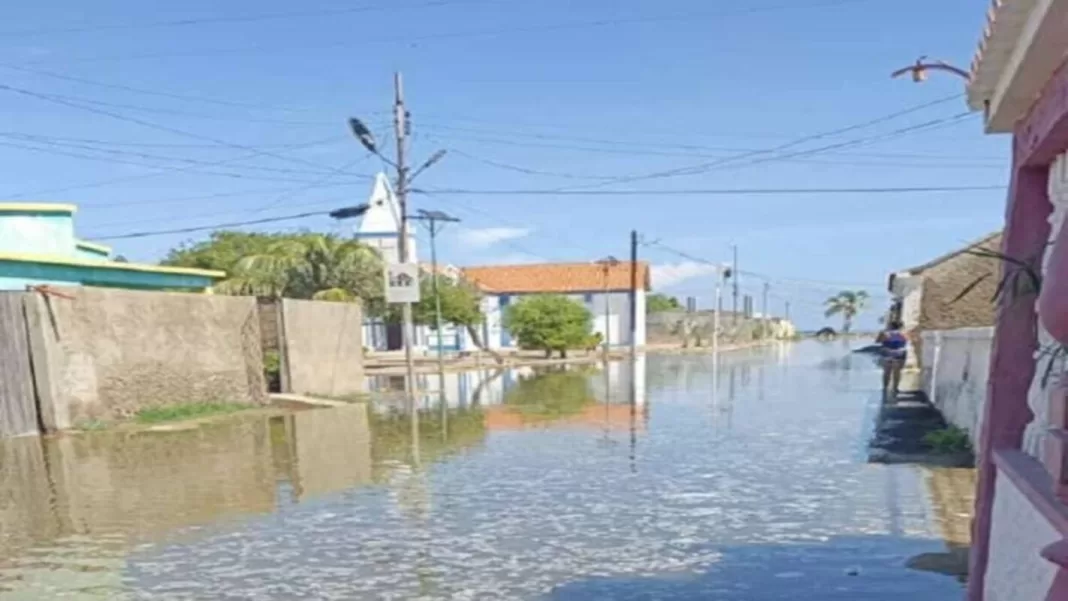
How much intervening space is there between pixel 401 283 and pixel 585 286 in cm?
4536

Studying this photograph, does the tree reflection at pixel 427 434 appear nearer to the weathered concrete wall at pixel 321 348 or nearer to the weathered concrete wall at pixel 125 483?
the weathered concrete wall at pixel 125 483

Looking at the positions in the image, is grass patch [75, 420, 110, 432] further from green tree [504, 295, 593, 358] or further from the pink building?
green tree [504, 295, 593, 358]

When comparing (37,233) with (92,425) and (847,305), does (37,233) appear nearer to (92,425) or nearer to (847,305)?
(92,425)

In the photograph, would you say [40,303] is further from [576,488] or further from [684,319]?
[684,319]

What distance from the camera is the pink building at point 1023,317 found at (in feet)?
12.2

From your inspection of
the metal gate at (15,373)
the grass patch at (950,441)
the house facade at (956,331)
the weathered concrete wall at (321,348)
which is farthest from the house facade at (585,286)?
the grass patch at (950,441)

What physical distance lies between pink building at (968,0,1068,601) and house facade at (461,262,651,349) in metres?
58.2

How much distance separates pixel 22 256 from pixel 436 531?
11982mm

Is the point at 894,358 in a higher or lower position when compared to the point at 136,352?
lower

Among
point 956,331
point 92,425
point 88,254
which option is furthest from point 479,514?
point 88,254

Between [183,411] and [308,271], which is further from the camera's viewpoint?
[308,271]

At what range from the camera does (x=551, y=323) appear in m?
48.2

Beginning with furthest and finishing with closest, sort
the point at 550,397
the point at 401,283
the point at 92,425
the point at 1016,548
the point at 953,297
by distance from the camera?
the point at 401,283 < the point at 550,397 < the point at 953,297 < the point at 92,425 < the point at 1016,548

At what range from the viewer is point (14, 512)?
9.87 meters
